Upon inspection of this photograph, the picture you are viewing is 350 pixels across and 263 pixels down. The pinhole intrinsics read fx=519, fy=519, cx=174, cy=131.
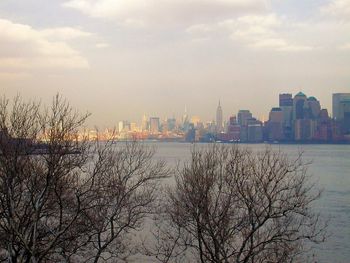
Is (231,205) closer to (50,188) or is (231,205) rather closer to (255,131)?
(50,188)

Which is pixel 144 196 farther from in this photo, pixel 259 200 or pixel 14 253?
pixel 14 253

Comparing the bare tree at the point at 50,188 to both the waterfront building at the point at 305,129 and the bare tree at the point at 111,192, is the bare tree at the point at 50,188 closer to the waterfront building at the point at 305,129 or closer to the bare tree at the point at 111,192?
the bare tree at the point at 111,192

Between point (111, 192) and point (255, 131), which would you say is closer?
point (111, 192)

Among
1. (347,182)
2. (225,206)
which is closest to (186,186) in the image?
(225,206)

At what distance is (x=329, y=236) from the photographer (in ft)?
78.7

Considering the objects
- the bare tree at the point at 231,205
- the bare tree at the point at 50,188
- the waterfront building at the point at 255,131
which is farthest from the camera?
the waterfront building at the point at 255,131

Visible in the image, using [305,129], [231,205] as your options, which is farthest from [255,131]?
[231,205]

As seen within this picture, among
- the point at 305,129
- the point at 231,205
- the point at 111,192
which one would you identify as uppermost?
the point at 305,129

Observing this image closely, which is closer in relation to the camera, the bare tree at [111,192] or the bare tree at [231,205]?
the bare tree at [111,192]

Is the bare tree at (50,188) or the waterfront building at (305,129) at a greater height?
the waterfront building at (305,129)

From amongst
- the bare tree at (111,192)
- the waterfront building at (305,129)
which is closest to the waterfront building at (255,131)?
the waterfront building at (305,129)

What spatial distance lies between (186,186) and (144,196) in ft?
4.76

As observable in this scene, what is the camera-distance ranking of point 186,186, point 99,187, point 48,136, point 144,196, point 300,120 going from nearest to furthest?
point 48,136
point 99,187
point 186,186
point 144,196
point 300,120

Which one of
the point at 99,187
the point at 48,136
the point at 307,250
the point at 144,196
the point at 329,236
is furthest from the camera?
the point at 329,236
